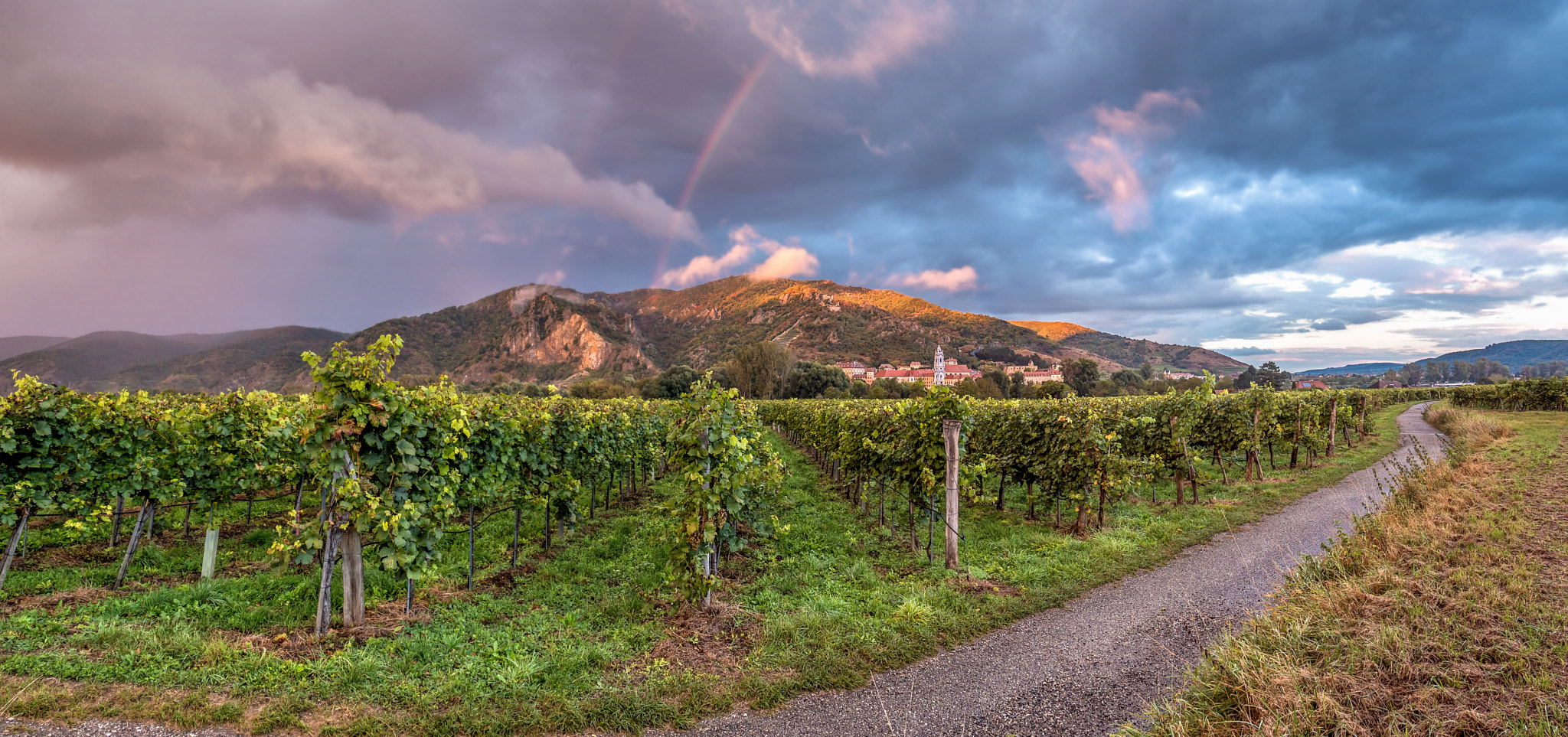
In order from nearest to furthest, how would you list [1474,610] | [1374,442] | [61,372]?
[1474,610] → [1374,442] → [61,372]

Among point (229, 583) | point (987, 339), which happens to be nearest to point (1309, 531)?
point (229, 583)

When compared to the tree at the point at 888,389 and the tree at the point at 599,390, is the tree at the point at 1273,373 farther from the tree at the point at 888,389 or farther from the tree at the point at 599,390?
the tree at the point at 599,390

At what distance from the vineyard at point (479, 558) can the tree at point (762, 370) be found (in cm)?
7549

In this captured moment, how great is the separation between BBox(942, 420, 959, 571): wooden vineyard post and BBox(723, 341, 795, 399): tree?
254ft

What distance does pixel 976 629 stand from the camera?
574 centimetres

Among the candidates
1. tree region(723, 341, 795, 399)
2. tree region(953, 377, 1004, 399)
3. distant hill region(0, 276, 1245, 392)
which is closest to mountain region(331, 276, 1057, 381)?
distant hill region(0, 276, 1245, 392)

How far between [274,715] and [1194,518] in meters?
13.2

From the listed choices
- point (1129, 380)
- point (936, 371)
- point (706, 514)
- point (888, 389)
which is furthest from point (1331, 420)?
point (936, 371)

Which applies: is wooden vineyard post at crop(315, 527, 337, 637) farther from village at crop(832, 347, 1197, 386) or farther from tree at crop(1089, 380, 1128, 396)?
village at crop(832, 347, 1197, 386)

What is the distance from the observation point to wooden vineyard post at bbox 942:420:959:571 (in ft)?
26.2

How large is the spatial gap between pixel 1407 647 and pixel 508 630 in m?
7.60

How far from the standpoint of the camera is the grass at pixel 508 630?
4.18 metres

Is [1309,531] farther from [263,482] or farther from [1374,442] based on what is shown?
[1374,442]

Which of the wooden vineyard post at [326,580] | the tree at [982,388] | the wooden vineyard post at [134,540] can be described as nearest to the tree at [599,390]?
the tree at [982,388]
